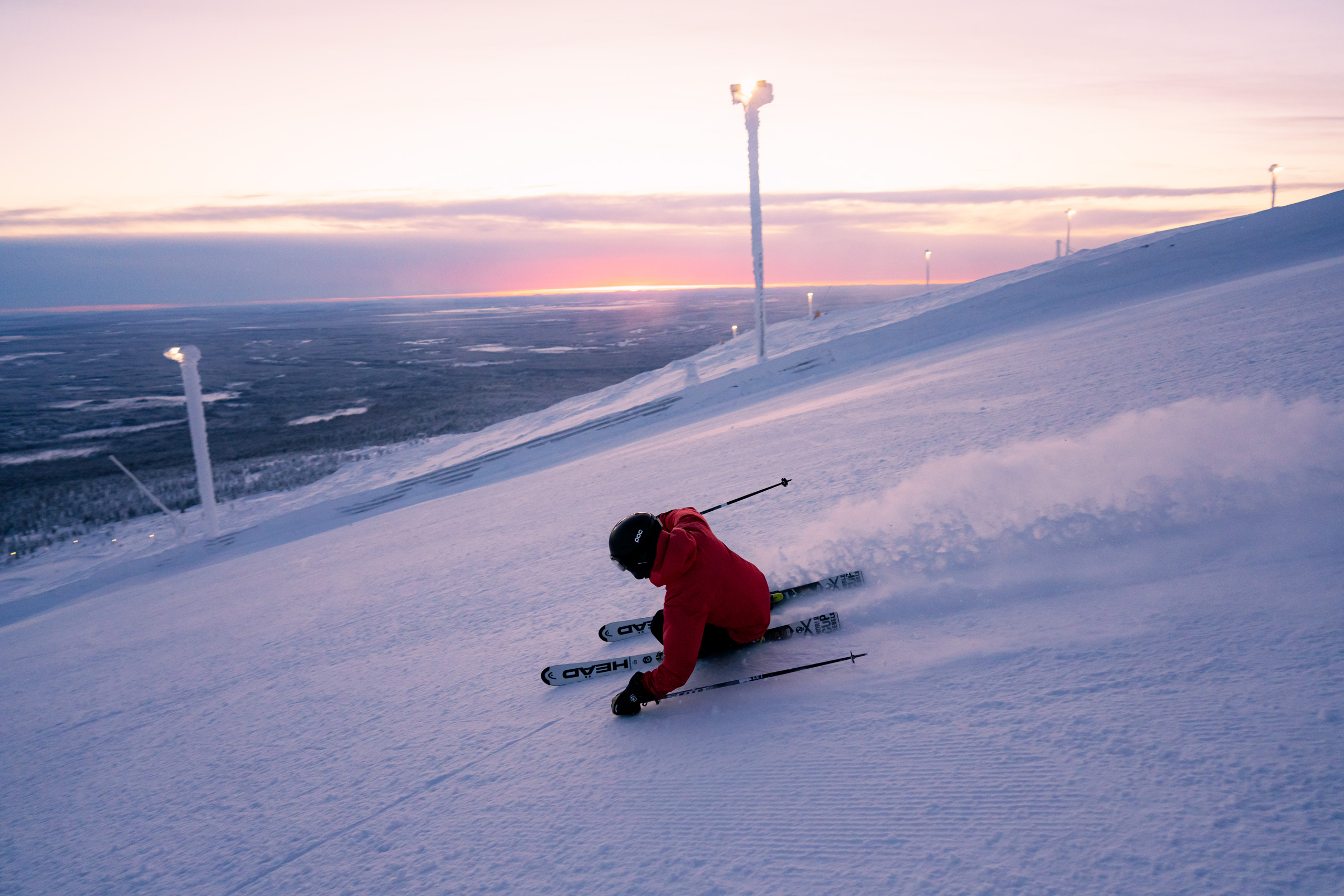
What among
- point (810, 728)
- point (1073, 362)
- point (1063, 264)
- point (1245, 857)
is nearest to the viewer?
point (1245, 857)

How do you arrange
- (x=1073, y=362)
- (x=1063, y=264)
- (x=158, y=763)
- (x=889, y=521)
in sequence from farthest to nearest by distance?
(x=1063, y=264) < (x=1073, y=362) < (x=889, y=521) < (x=158, y=763)

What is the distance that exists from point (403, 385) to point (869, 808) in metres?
61.9

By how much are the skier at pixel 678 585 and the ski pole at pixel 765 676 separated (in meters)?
0.12

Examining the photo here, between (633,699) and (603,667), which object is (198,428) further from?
(633,699)

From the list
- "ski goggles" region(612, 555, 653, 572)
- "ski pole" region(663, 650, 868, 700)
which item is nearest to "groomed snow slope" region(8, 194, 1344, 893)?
"ski pole" region(663, 650, 868, 700)

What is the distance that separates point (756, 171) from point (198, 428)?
46.4 ft

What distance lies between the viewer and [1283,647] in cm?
265

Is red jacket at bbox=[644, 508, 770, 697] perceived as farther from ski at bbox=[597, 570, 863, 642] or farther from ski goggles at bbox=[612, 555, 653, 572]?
ski at bbox=[597, 570, 863, 642]

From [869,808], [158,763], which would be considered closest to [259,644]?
[158,763]

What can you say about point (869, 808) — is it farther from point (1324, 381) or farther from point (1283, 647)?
point (1324, 381)

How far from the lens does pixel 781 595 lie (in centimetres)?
415

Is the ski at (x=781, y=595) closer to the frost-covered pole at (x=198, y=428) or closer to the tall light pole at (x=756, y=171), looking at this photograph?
the tall light pole at (x=756, y=171)

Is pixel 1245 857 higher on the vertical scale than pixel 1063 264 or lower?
lower

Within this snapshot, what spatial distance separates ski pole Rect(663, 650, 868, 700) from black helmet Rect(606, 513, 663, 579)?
0.65 metres
